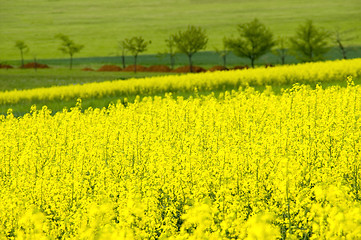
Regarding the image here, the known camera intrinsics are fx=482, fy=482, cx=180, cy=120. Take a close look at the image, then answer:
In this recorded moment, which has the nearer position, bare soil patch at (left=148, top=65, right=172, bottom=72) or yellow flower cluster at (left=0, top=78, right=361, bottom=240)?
yellow flower cluster at (left=0, top=78, right=361, bottom=240)

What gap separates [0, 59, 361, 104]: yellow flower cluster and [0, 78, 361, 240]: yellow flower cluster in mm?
12944

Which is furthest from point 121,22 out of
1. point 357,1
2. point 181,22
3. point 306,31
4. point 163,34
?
point 306,31

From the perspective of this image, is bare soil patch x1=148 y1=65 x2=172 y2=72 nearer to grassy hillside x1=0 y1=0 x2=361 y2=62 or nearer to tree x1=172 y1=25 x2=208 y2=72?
tree x1=172 y1=25 x2=208 y2=72

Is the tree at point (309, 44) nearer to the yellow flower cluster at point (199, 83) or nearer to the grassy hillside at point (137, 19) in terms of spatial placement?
the grassy hillside at point (137, 19)

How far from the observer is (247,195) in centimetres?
704

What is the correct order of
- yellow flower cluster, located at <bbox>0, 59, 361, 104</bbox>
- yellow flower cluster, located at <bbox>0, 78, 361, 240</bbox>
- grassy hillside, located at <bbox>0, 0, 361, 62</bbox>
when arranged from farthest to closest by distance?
grassy hillside, located at <bbox>0, 0, 361, 62</bbox>
yellow flower cluster, located at <bbox>0, 59, 361, 104</bbox>
yellow flower cluster, located at <bbox>0, 78, 361, 240</bbox>

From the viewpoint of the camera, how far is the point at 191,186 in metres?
7.32

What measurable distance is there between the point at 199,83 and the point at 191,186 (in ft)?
62.9

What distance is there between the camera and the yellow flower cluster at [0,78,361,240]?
4973 millimetres

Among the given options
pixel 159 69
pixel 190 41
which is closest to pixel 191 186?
pixel 190 41

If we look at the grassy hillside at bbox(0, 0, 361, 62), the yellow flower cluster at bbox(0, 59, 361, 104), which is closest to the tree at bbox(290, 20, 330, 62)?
the grassy hillside at bbox(0, 0, 361, 62)

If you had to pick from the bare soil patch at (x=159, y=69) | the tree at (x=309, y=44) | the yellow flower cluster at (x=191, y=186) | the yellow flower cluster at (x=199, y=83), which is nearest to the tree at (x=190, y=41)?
the bare soil patch at (x=159, y=69)

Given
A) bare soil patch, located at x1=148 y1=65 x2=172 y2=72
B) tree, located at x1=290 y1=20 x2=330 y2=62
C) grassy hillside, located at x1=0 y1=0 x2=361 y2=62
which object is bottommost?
bare soil patch, located at x1=148 y1=65 x2=172 y2=72

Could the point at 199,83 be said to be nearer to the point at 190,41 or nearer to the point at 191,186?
the point at 191,186
